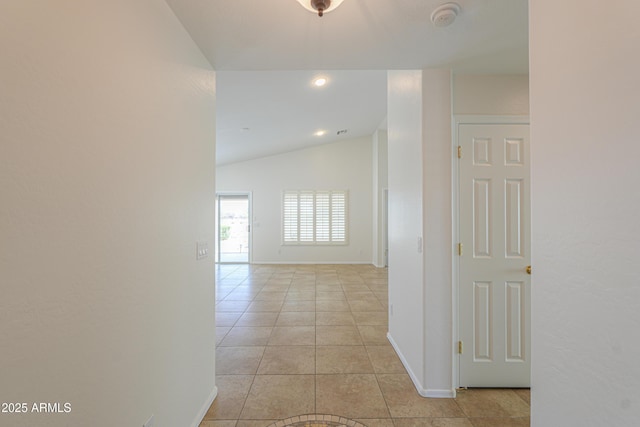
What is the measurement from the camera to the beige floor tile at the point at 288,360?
232 cm

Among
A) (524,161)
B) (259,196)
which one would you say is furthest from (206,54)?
(259,196)

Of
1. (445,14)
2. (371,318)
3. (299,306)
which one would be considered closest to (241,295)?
(299,306)

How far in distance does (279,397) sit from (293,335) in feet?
3.40

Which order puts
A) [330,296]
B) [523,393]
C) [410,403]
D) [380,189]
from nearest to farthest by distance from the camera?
[410,403] → [523,393] → [330,296] → [380,189]

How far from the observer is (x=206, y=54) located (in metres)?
1.78

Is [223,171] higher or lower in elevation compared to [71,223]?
higher

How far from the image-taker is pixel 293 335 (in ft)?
9.87

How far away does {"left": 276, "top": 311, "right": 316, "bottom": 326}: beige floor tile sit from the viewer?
11.0 ft

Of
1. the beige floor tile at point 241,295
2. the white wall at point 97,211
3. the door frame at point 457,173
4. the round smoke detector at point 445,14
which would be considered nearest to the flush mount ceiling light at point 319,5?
the round smoke detector at point 445,14

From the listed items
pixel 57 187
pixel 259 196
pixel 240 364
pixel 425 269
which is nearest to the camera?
pixel 57 187

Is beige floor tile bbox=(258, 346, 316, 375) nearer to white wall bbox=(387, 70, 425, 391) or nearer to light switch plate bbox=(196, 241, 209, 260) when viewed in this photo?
white wall bbox=(387, 70, 425, 391)

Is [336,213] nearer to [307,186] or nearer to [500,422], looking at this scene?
[307,186]

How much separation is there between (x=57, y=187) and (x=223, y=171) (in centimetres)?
699

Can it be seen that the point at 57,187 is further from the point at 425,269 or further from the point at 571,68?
the point at 425,269
